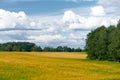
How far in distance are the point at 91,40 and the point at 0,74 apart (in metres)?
79.5

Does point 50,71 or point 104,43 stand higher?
point 104,43

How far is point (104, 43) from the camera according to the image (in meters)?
104

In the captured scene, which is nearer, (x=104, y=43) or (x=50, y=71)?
(x=50, y=71)

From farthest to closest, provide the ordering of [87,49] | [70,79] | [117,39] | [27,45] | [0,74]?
[27,45] → [87,49] → [117,39] → [0,74] → [70,79]

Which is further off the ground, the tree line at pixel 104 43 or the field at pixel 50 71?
the tree line at pixel 104 43

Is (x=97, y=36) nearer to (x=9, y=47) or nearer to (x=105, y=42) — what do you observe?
(x=105, y=42)

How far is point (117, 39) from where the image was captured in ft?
309

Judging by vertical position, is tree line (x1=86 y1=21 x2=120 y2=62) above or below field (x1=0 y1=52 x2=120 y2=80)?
above

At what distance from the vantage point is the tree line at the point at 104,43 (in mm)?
94875

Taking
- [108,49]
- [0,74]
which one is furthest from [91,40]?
[0,74]

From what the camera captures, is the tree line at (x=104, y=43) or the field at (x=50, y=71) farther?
the tree line at (x=104, y=43)

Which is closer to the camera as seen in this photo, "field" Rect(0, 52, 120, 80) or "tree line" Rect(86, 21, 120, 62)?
"field" Rect(0, 52, 120, 80)

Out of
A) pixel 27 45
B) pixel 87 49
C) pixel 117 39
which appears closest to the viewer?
pixel 117 39

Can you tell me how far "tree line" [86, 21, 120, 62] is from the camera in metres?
94.9
